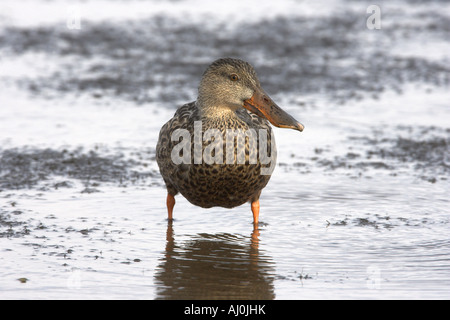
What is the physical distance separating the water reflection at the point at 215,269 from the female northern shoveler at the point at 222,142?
1.21ft

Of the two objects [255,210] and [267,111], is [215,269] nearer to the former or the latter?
[255,210]

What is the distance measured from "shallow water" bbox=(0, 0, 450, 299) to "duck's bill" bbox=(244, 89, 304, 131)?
913 mm

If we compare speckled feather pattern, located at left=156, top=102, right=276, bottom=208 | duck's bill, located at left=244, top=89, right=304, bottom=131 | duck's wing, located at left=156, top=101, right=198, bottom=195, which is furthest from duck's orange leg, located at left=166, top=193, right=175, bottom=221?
duck's bill, located at left=244, top=89, right=304, bottom=131

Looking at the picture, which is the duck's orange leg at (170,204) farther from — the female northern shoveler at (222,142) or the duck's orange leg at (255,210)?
the duck's orange leg at (255,210)

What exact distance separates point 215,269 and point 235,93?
1.52 m

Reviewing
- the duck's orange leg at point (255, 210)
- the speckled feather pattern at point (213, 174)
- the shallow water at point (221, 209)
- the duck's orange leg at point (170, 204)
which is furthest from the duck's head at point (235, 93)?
the shallow water at point (221, 209)

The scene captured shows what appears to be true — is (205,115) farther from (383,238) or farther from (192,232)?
(383,238)

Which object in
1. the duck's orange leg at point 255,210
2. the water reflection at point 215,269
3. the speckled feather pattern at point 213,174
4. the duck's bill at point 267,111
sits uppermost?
the duck's bill at point 267,111

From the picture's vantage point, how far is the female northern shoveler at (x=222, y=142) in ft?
20.4

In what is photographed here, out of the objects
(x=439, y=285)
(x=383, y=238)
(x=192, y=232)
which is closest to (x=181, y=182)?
(x=192, y=232)

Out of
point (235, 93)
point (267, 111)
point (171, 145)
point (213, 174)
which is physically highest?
point (235, 93)

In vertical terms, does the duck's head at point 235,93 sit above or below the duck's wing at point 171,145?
above

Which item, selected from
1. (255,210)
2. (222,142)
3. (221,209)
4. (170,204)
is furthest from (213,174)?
(221,209)

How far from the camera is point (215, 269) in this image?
18.9ft
